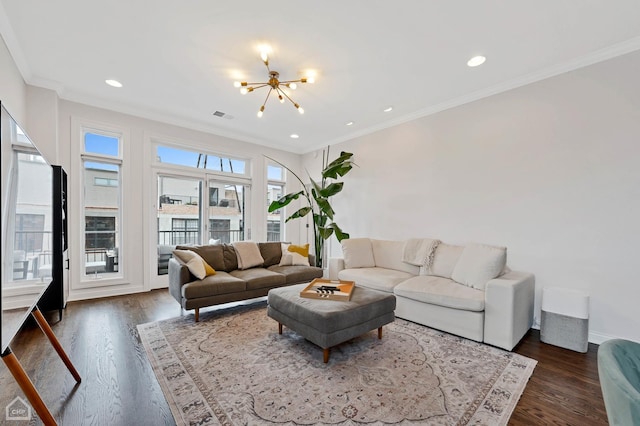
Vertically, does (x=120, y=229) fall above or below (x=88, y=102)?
below

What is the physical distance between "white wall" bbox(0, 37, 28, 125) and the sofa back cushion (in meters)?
4.44

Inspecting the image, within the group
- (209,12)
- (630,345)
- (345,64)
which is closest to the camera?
(630,345)

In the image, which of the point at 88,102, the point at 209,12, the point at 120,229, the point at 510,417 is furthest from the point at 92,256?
the point at 510,417

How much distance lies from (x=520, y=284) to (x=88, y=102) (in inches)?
236

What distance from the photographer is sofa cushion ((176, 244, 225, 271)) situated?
3.70 metres

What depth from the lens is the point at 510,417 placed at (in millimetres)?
1632

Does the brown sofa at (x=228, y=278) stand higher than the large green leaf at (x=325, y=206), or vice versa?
the large green leaf at (x=325, y=206)

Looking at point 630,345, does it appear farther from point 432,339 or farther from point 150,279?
point 150,279

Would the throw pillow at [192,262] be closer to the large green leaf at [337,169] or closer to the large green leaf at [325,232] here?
the large green leaf at [325,232]

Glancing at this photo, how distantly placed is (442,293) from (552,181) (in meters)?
1.77

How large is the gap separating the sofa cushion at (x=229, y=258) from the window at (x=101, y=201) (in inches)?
71.6

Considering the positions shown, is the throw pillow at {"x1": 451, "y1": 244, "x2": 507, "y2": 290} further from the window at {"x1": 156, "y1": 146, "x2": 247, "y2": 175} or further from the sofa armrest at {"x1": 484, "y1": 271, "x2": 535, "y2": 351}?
the window at {"x1": 156, "y1": 146, "x2": 247, "y2": 175}

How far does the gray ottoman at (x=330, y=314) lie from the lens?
218 cm

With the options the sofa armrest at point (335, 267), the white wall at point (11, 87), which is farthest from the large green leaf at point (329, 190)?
the white wall at point (11, 87)
